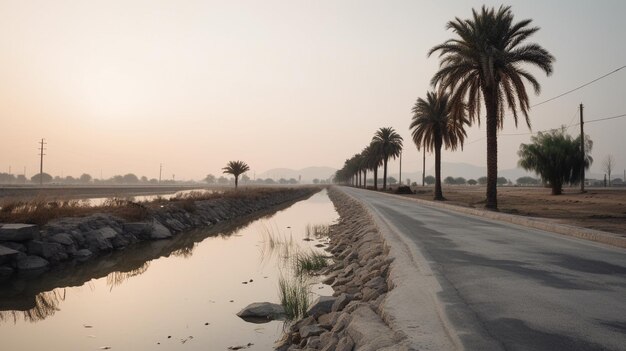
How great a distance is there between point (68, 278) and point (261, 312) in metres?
6.13

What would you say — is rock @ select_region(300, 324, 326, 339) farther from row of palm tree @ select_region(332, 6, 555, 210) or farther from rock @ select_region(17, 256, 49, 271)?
row of palm tree @ select_region(332, 6, 555, 210)

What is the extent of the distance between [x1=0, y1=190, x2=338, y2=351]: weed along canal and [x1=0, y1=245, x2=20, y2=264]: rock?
3.12 feet

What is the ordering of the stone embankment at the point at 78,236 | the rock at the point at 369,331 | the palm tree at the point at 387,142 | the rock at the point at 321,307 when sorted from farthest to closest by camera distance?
the palm tree at the point at 387,142
the stone embankment at the point at 78,236
the rock at the point at 321,307
the rock at the point at 369,331

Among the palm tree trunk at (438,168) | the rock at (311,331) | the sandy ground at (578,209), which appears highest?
the palm tree trunk at (438,168)

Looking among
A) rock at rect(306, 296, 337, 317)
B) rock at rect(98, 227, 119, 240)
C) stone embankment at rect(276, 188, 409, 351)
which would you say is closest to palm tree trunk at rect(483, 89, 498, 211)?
stone embankment at rect(276, 188, 409, 351)

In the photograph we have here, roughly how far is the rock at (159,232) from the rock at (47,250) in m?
5.54

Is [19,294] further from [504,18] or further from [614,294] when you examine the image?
[504,18]

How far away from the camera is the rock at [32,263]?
11516 mm

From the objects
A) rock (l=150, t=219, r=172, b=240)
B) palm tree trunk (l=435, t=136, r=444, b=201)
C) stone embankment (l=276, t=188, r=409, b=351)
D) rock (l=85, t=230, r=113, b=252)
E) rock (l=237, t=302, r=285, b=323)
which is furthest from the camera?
palm tree trunk (l=435, t=136, r=444, b=201)

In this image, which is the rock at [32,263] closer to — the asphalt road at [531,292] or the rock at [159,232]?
the rock at [159,232]

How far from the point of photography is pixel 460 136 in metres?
39.6

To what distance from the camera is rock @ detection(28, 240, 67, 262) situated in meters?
12.4

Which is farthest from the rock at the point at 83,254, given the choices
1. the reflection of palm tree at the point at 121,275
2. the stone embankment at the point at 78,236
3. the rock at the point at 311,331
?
the rock at the point at 311,331

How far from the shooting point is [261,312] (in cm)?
775
